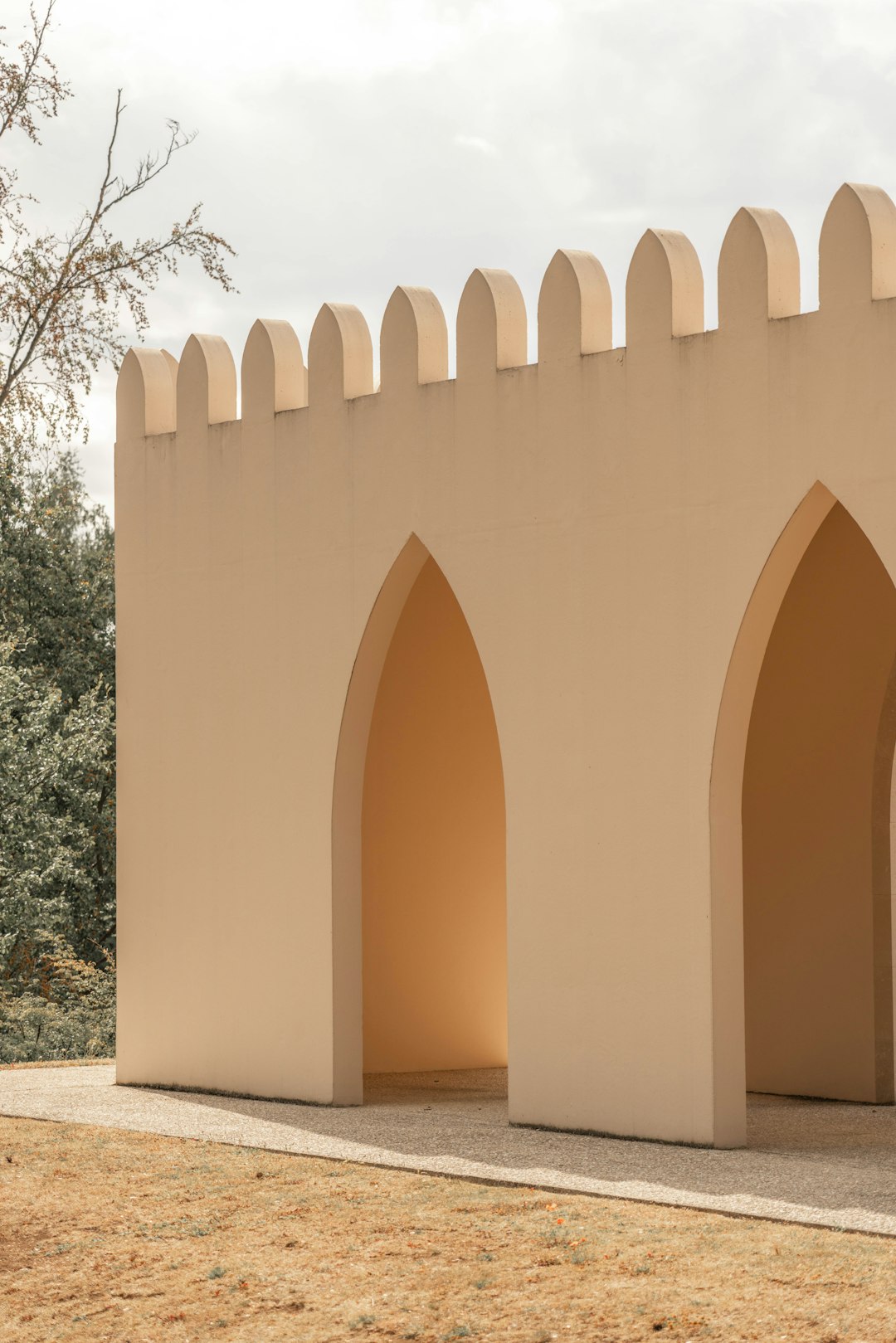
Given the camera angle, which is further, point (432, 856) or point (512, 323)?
point (432, 856)

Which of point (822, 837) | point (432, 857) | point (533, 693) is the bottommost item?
point (432, 857)

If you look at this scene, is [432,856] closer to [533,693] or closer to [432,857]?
[432,857]

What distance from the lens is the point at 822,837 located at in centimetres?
1182

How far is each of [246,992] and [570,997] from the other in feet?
8.19

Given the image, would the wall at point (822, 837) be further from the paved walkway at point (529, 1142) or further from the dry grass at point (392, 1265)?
the dry grass at point (392, 1265)

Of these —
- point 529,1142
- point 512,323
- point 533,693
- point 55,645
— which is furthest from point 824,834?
point 55,645

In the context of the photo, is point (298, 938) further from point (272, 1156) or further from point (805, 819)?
point (805, 819)

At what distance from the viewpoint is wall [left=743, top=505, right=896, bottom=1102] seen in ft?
37.8

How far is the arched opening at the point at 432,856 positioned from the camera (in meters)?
13.3

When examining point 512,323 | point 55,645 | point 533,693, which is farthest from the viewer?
point 55,645

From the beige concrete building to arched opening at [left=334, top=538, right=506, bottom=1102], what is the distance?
0.02 metres

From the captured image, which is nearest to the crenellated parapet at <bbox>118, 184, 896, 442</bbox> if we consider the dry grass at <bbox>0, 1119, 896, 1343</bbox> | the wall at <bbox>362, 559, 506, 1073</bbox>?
the wall at <bbox>362, 559, 506, 1073</bbox>

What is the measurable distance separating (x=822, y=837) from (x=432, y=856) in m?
3.05

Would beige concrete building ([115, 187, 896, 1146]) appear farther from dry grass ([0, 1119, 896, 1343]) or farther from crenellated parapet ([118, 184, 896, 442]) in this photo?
dry grass ([0, 1119, 896, 1343])
